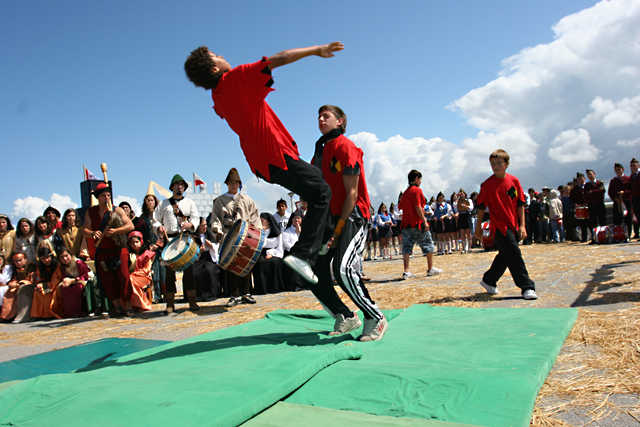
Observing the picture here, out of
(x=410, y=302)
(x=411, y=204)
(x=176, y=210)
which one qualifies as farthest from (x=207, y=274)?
(x=410, y=302)

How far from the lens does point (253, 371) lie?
2512 mm

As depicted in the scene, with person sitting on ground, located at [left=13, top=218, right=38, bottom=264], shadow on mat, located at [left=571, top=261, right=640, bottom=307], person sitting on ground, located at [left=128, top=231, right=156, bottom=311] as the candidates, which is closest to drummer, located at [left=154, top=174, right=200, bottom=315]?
person sitting on ground, located at [left=128, top=231, right=156, bottom=311]

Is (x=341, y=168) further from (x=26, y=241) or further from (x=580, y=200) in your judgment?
(x=580, y=200)

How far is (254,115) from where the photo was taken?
10.2ft

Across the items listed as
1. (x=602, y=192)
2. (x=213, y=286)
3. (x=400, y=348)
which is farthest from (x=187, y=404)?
(x=602, y=192)

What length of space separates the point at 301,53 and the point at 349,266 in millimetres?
1683

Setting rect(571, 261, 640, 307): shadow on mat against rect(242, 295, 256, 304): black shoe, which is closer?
rect(571, 261, 640, 307): shadow on mat

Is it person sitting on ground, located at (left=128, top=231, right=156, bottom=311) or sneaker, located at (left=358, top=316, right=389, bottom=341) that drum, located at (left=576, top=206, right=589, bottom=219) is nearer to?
person sitting on ground, located at (left=128, top=231, right=156, bottom=311)

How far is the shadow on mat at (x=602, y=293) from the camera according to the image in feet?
15.1

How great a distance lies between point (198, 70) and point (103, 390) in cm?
224

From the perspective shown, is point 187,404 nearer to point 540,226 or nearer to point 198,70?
point 198,70

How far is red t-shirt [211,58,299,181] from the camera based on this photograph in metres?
3.03

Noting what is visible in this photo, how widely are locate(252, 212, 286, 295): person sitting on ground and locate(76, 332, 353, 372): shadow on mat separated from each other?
5166 mm

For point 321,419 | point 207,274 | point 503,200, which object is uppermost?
point 503,200
